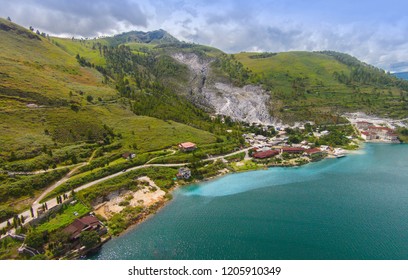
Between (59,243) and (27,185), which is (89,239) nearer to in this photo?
A: (59,243)

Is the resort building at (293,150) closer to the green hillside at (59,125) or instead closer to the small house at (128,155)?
the green hillside at (59,125)

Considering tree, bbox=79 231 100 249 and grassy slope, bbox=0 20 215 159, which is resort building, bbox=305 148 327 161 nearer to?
grassy slope, bbox=0 20 215 159

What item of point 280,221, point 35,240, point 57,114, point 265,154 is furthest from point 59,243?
point 265,154

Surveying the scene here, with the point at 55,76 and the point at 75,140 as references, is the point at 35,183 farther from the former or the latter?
the point at 55,76

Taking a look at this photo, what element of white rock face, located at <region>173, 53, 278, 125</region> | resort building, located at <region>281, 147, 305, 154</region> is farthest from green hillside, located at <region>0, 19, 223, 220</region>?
white rock face, located at <region>173, 53, 278, 125</region>

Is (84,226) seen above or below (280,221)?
above

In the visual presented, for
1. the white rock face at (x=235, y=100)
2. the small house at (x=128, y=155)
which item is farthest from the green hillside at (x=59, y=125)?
the white rock face at (x=235, y=100)

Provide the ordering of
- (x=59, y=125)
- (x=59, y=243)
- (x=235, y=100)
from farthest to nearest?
(x=235, y=100)
(x=59, y=125)
(x=59, y=243)
